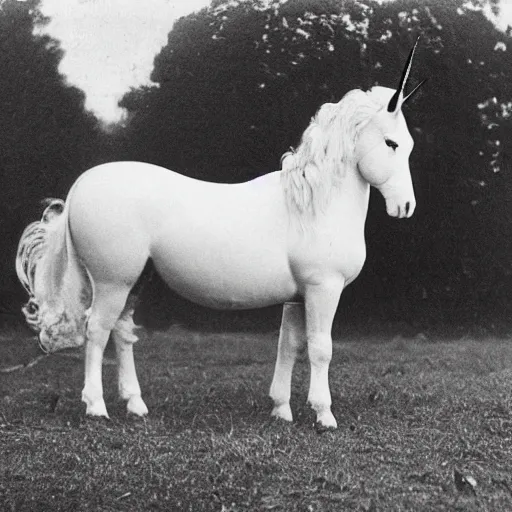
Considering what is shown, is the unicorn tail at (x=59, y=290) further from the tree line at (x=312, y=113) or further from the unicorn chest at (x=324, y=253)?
the tree line at (x=312, y=113)

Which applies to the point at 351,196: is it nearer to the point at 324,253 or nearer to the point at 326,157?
Answer: the point at 326,157

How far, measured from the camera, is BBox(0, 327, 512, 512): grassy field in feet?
11.7

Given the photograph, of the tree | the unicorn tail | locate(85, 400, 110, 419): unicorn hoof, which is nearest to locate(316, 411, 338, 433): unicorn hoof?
locate(85, 400, 110, 419): unicorn hoof

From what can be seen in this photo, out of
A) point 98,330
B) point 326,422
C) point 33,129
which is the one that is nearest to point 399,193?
point 326,422

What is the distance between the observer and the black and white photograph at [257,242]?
14.2 ft

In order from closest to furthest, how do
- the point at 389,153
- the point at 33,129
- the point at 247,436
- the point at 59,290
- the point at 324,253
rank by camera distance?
1. the point at 247,436
2. the point at 324,253
3. the point at 389,153
4. the point at 59,290
5. the point at 33,129

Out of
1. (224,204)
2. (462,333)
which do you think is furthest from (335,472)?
(462,333)

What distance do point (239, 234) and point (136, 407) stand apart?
102cm

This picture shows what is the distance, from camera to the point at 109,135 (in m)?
6.23

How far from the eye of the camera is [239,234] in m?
4.43

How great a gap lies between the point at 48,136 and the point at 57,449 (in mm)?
2799

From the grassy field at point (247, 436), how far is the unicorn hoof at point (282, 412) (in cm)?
7

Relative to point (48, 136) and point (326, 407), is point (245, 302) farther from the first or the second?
point (48, 136)

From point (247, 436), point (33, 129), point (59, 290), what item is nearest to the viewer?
point (247, 436)
